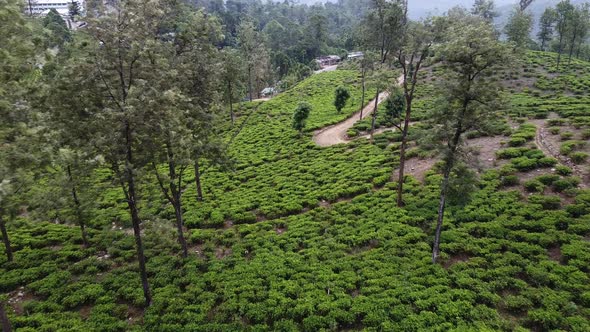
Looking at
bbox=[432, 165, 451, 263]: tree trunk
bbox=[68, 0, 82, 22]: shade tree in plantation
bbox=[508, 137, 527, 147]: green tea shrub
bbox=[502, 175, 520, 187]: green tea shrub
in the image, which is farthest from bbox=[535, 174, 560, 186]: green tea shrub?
bbox=[68, 0, 82, 22]: shade tree in plantation

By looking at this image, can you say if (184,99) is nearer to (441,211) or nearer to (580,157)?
(441,211)

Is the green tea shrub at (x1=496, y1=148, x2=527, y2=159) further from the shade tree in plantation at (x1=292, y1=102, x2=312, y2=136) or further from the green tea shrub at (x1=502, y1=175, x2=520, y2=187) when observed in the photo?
the shade tree in plantation at (x1=292, y1=102, x2=312, y2=136)

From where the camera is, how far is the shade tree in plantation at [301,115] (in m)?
41.2

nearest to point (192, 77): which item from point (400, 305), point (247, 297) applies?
point (247, 297)

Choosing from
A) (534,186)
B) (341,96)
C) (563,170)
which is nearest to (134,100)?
(534,186)

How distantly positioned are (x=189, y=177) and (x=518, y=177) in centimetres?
2898

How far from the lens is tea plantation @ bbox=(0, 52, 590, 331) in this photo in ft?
48.8

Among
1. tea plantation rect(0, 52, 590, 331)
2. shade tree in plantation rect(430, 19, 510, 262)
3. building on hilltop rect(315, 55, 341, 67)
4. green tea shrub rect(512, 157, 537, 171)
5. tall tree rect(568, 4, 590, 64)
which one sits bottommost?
tea plantation rect(0, 52, 590, 331)

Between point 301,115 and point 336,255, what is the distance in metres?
25.1

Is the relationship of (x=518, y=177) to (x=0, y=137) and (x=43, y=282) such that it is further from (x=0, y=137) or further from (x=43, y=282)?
(x=43, y=282)

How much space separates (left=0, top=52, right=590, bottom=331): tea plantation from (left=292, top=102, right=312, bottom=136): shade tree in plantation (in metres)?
11.7

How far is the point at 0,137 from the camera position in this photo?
1084cm

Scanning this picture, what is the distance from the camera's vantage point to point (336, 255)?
19.5m

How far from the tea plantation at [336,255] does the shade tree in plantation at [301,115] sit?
11716mm
